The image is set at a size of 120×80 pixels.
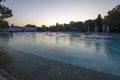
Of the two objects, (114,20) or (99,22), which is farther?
(99,22)

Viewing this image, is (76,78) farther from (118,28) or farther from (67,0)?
(118,28)

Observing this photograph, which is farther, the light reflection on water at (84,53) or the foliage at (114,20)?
the foliage at (114,20)

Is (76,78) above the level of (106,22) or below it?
below

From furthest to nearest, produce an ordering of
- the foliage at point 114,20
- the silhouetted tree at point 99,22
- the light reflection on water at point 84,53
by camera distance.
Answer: the silhouetted tree at point 99,22
the foliage at point 114,20
the light reflection on water at point 84,53

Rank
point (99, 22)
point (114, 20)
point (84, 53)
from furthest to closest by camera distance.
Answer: point (99, 22) < point (114, 20) < point (84, 53)

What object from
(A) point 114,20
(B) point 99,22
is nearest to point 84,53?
(A) point 114,20

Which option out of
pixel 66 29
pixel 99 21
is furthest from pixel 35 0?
pixel 66 29

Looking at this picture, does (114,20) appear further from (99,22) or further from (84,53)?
(84,53)

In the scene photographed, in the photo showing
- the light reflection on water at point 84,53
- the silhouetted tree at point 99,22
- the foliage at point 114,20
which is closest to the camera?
the light reflection on water at point 84,53

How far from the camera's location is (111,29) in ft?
173

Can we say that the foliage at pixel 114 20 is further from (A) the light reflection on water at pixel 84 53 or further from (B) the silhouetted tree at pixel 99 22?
(A) the light reflection on water at pixel 84 53

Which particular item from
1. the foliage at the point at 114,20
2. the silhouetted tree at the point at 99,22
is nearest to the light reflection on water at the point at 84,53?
the foliage at the point at 114,20

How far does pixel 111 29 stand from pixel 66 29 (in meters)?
42.9

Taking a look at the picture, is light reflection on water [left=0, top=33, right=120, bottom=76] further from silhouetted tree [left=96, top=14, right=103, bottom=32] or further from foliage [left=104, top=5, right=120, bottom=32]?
silhouetted tree [left=96, top=14, right=103, bottom=32]
